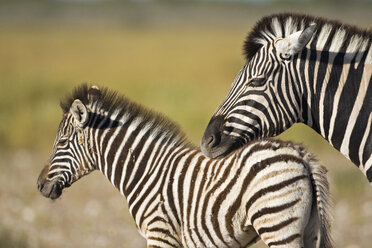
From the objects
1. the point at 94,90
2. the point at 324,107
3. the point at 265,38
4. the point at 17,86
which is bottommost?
the point at 324,107

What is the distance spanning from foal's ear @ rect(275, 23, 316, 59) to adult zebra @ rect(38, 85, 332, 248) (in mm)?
801

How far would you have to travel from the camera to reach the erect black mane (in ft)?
15.9

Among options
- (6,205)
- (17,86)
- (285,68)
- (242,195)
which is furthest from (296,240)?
(17,86)

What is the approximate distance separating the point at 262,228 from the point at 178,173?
1.03 metres

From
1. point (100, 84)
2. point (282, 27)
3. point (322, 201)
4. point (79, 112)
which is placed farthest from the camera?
point (100, 84)

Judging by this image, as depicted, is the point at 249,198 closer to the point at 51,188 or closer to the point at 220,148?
the point at 220,148

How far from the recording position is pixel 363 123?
478 centimetres

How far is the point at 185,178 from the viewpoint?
5250 mm

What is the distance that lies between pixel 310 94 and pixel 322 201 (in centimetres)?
95

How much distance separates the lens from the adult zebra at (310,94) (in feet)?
15.8

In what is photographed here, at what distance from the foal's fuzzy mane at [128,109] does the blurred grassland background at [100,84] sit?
1.79 meters

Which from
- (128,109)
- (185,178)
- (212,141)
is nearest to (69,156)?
(128,109)

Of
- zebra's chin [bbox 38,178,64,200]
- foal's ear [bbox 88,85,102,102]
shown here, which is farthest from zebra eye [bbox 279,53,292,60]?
zebra's chin [bbox 38,178,64,200]

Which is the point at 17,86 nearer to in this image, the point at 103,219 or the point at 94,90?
the point at 103,219
